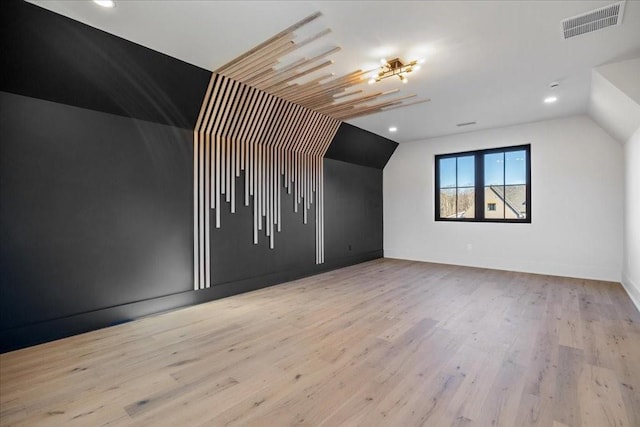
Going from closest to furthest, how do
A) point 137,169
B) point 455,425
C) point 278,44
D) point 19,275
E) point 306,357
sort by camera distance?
1. point 455,425
2. point 306,357
3. point 19,275
4. point 278,44
5. point 137,169

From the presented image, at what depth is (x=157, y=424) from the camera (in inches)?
63.0

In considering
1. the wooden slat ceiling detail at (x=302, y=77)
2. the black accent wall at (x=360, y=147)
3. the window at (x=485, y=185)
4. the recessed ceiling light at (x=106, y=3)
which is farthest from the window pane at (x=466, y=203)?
the recessed ceiling light at (x=106, y=3)

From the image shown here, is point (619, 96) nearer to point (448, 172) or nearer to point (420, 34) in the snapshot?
point (420, 34)

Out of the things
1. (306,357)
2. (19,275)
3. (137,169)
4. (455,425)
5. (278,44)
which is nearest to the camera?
(455,425)

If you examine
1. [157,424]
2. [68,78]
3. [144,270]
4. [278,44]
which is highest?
[278,44]

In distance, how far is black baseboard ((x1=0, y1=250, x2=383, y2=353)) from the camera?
8.25 ft

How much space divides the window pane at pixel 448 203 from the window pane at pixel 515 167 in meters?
1.02

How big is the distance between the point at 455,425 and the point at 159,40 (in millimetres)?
3609

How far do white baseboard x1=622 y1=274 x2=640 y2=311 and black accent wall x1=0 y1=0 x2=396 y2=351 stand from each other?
499 centimetres

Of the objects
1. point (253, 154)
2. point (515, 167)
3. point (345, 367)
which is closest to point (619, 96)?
point (515, 167)

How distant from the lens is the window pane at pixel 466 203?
605 cm

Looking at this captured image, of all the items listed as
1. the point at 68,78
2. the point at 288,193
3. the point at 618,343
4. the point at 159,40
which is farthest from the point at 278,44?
the point at 618,343

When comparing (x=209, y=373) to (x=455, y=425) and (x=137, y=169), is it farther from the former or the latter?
(x=137, y=169)

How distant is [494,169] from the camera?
19.0 ft
